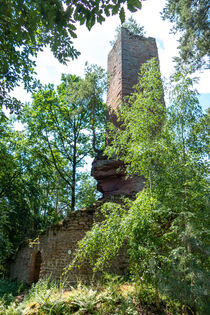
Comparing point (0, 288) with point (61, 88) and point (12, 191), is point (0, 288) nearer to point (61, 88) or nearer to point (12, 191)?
point (12, 191)

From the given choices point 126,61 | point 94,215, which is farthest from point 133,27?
point 94,215

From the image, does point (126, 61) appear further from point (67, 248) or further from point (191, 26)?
point (67, 248)

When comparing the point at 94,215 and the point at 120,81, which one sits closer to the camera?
the point at 94,215

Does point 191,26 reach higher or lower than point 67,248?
higher

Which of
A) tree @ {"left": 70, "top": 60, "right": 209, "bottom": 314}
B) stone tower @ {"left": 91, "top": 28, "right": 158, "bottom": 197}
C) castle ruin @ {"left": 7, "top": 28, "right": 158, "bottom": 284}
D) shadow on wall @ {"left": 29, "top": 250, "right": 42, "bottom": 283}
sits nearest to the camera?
tree @ {"left": 70, "top": 60, "right": 209, "bottom": 314}

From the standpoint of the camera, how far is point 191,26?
26.7 feet

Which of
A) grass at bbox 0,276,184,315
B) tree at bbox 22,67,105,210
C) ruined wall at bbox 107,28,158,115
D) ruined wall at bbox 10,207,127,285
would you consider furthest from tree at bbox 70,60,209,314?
tree at bbox 22,67,105,210

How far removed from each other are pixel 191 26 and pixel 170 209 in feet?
22.0

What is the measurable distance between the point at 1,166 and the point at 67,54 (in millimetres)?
5400

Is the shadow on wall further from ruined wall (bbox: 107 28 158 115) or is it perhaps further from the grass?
ruined wall (bbox: 107 28 158 115)

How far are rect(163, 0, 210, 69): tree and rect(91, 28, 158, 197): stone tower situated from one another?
8.63 ft

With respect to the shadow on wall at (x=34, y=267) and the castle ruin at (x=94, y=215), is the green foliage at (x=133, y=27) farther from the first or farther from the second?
the shadow on wall at (x=34, y=267)

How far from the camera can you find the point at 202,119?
5.10 meters

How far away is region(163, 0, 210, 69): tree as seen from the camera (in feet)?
25.8
